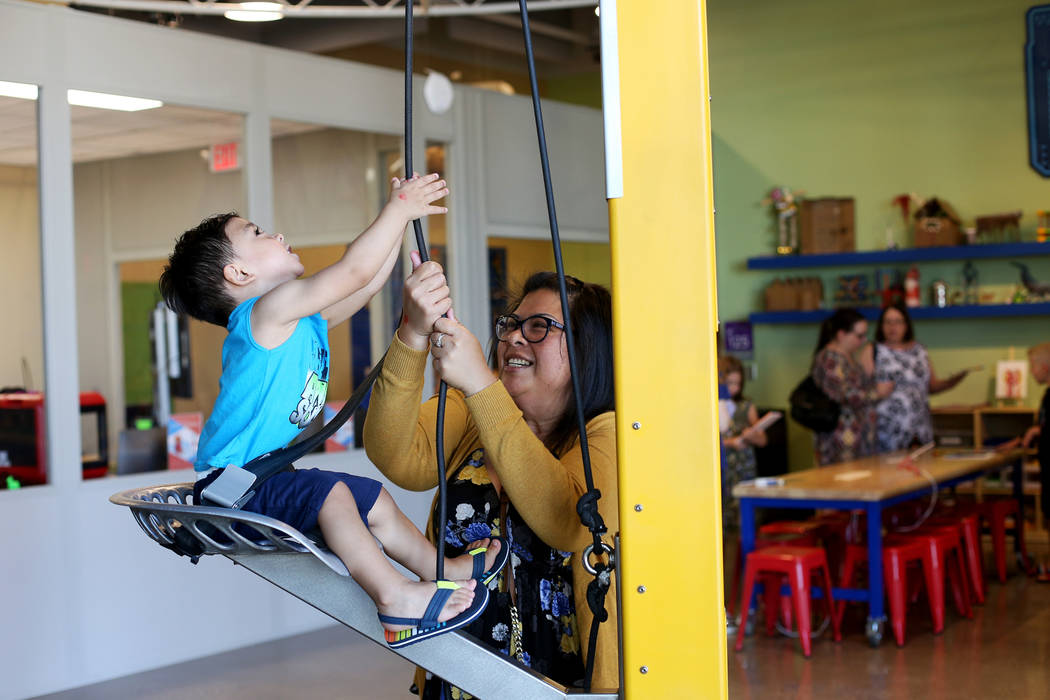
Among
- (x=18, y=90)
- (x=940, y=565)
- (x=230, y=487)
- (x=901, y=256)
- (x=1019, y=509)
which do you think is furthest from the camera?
(x=901, y=256)

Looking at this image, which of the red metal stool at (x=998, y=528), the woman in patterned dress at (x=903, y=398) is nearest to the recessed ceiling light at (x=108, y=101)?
the woman in patterned dress at (x=903, y=398)

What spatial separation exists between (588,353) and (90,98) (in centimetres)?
459

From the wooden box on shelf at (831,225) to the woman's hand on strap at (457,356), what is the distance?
348 inches

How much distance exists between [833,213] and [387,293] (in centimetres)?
458

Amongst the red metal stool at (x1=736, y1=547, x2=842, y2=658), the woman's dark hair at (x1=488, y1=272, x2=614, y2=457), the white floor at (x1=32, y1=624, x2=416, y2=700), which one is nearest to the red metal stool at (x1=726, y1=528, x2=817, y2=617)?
the red metal stool at (x1=736, y1=547, x2=842, y2=658)

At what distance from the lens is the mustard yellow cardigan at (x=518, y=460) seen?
1.52 metres

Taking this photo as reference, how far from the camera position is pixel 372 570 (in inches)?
56.3

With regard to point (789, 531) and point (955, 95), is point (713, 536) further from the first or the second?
point (955, 95)

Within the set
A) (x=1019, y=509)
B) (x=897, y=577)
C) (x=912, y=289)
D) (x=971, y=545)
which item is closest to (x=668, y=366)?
(x=897, y=577)

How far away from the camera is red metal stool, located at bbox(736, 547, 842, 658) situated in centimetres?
552

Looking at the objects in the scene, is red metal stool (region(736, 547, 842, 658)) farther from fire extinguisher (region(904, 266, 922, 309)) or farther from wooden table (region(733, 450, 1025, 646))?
fire extinguisher (region(904, 266, 922, 309))

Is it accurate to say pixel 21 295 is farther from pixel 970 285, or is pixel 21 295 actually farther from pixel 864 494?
pixel 970 285

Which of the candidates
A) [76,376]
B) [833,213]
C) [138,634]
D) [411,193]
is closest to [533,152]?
[833,213]

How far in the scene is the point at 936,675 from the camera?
5141 mm
